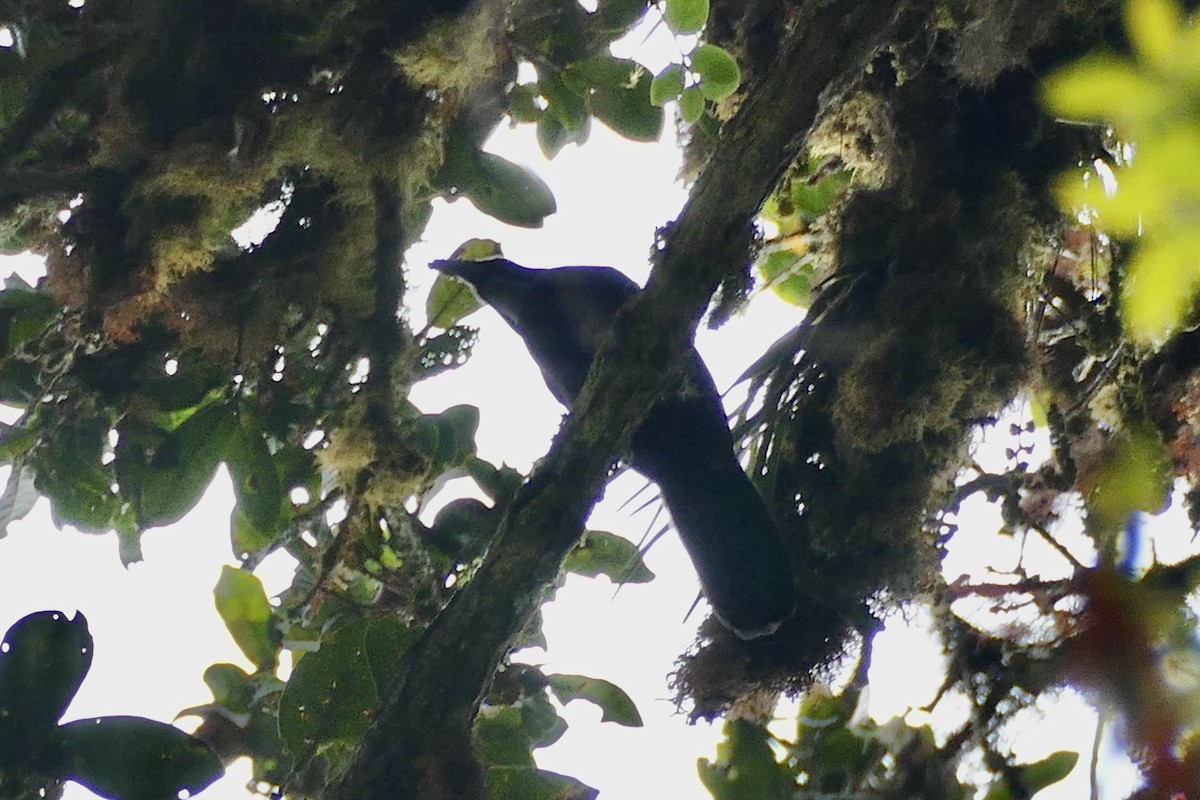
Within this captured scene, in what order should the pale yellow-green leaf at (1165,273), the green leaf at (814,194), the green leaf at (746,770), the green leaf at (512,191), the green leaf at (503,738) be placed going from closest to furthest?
the pale yellow-green leaf at (1165,273), the green leaf at (746,770), the green leaf at (503,738), the green leaf at (512,191), the green leaf at (814,194)

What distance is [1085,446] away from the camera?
2.81 metres

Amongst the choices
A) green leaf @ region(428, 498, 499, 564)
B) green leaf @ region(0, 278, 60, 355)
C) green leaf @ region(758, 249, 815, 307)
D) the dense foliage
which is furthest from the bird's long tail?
green leaf @ region(0, 278, 60, 355)

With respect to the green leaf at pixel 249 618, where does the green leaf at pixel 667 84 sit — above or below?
above

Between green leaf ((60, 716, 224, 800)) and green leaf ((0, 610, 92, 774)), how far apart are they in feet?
0.16

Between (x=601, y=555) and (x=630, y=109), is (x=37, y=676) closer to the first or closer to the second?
(x=601, y=555)

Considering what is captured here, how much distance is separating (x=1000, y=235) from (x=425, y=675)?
1813 mm

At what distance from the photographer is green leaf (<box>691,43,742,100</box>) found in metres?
2.37

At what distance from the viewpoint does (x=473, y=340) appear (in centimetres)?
284

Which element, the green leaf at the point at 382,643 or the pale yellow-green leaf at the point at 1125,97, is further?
the green leaf at the point at 382,643

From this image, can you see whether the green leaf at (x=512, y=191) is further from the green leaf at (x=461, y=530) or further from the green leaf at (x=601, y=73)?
the green leaf at (x=461, y=530)

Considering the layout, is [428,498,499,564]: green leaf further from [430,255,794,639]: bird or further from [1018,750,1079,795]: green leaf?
[1018,750,1079,795]: green leaf

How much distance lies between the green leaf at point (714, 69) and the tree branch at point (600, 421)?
1.07 ft

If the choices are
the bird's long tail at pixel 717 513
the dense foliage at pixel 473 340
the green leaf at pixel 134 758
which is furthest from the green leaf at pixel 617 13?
the green leaf at pixel 134 758

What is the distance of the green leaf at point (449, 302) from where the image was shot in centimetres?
289
